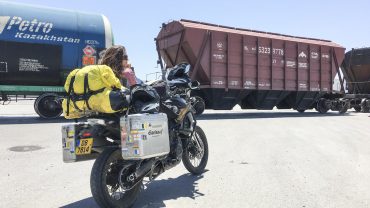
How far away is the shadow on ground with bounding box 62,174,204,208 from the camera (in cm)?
417

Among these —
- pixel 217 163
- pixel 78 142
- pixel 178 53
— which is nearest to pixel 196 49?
pixel 178 53

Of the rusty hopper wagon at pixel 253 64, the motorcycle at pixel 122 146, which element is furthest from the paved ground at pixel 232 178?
the rusty hopper wagon at pixel 253 64

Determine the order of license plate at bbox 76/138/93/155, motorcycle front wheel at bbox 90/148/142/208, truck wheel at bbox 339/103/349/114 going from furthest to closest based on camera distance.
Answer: truck wheel at bbox 339/103/349/114, license plate at bbox 76/138/93/155, motorcycle front wheel at bbox 90/148/142/208

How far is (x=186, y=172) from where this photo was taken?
5.75 meters

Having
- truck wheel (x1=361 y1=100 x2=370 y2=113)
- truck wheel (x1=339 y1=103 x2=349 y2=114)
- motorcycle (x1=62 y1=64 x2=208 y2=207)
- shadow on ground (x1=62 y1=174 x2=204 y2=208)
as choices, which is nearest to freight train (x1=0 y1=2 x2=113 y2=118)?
shadow on ground (x1=62 y1=174 x2=204 y2=208)

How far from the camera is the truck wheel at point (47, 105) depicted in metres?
12.8

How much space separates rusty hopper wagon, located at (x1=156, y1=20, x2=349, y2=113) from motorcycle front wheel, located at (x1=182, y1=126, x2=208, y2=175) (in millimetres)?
10280

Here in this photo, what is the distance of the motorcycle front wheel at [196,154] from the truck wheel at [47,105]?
8411 mm

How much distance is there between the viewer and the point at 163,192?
183 inches

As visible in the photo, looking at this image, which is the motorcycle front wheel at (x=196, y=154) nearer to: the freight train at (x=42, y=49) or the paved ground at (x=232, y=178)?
the paved ground at (x=232, y=178)

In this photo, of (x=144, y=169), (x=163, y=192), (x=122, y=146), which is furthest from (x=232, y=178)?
(x=122, y=146)

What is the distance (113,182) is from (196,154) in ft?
6.33

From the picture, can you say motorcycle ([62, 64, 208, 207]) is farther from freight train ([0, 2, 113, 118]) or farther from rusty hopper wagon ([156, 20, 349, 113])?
rusty hopper wagon ([156, 20, 349, 113])

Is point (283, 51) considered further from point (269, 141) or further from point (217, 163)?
point (217, 163)
